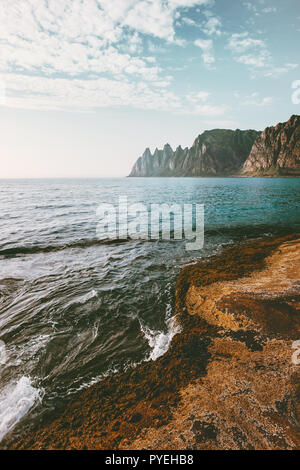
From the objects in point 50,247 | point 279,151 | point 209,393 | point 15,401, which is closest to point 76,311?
point 15,401

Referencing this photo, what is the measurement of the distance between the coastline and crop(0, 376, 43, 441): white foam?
52 cm

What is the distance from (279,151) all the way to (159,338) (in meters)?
197

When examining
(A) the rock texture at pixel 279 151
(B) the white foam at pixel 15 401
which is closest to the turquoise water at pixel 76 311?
(B) the white foam at pixel 15 401

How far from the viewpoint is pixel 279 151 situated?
155m

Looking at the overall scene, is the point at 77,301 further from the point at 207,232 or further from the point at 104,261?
the point at 207,232

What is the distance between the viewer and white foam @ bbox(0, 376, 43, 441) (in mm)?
3550

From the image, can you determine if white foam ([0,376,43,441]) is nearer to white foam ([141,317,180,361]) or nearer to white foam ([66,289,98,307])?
white foam ([141,317,180,361])

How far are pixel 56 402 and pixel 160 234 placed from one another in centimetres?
1362

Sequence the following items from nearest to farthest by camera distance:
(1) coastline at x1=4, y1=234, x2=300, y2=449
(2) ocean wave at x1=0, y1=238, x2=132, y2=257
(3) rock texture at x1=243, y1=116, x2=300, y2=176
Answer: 1. (1) coastline at x1=4, y1=234, x2=300, y2=449
2. (2) ocean wave at x1=0, y1=238, x2=132, y2=257
3. (3) rock texture at x1=243, y1=116, x2=300, y2=176

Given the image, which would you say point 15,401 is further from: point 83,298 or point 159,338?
point 83,298

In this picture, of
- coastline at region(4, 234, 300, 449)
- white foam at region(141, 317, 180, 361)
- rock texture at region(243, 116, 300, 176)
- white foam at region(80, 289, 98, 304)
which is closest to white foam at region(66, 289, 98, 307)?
white foam at region(80, 289, 98, 304)
